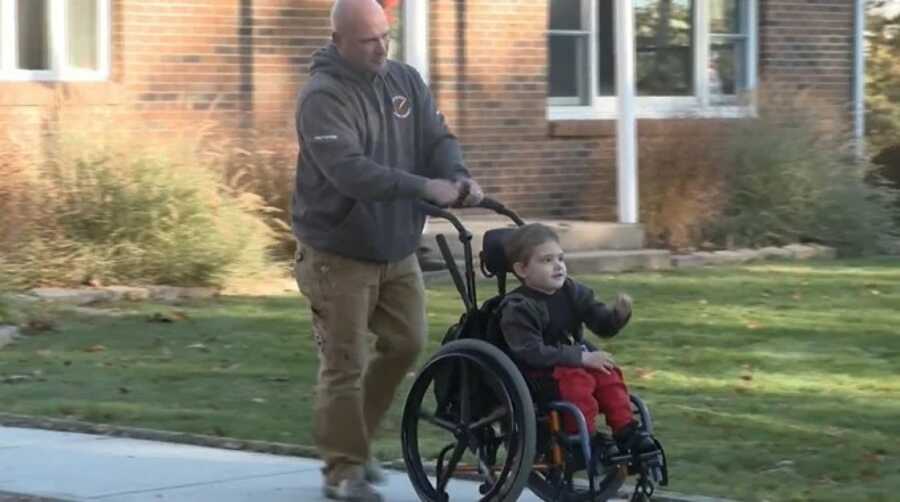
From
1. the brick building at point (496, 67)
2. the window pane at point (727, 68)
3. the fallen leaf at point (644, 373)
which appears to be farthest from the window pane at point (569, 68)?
the fallen leaf at point (644, 373)

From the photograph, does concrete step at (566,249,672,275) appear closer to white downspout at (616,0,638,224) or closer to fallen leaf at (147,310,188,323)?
white downspout at (616,0,638,224)

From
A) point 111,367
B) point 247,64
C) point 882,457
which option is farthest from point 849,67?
point 882,457

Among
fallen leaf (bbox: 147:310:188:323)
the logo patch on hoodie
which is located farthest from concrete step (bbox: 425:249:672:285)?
the logo patch on hoodie

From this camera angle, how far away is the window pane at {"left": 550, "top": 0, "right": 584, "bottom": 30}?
18.1 metres

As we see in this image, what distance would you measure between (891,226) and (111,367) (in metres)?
9.72

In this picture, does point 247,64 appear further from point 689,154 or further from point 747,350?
point 747,350

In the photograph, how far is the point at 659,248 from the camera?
55.1ft

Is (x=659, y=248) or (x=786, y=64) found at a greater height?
(x=786, y=64)

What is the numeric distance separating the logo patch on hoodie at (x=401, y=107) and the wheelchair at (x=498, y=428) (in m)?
0.43

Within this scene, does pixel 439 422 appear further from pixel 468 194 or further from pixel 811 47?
pixel 811 47

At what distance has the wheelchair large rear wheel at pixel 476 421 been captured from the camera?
6.37m

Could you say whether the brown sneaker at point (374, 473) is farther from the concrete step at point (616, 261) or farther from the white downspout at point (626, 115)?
the white downspout at point (626, 115)

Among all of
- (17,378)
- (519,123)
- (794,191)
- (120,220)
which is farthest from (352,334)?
(794,191)

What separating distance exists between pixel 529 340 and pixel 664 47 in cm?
1292
